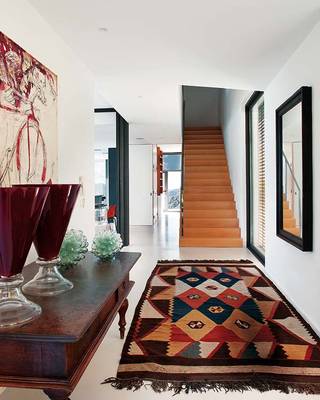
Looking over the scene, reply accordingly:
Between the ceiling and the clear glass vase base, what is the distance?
1.89 metres

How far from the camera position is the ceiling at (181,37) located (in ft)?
7.86

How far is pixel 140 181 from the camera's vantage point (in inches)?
416

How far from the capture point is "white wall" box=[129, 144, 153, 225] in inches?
411

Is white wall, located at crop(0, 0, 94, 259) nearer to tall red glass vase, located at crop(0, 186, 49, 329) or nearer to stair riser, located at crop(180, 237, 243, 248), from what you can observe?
tall red glass vase, located at crop(0, 186, 49, 329)

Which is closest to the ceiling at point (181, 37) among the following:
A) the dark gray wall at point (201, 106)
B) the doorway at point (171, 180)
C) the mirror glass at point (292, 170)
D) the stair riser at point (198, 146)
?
the mirror glass at point (292, 170)

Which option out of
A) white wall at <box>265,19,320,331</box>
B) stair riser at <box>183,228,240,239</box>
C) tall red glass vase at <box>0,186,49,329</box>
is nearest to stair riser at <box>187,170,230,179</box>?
stair riser at <box>183,228,240,239</box>

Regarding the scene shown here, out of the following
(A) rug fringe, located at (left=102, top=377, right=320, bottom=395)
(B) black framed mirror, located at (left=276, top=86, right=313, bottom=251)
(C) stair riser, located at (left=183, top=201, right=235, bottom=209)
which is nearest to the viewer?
(A) rug fringe, located at (left=102, top=377, right=320, bottom=395)

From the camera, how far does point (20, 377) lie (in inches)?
46.2

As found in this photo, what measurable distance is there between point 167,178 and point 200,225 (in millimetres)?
9644

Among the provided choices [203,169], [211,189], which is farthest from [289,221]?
[203,169]

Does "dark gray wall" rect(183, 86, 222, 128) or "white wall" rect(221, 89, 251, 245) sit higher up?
"dark gray wall" rect(183, 86, 222, 128)

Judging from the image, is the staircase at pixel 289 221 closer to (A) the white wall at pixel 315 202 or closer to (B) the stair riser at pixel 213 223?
(A) the white wall at pixel 315 202

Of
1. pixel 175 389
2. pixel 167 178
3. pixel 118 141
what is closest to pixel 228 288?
pixel 175 389

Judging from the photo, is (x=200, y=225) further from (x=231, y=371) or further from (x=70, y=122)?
(x=231, y=371)
